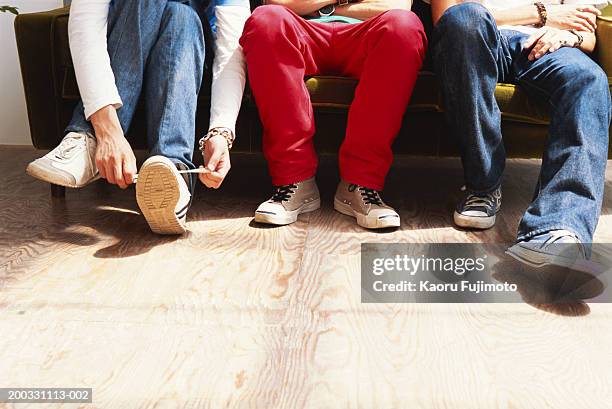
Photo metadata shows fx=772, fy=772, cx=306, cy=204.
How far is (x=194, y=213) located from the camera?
2131 mm

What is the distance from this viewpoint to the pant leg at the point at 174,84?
6.23 ft

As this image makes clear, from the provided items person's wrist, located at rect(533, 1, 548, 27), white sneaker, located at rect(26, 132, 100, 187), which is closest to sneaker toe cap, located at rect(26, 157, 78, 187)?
white sneaker, located at rect(26, 132, 100, 187)

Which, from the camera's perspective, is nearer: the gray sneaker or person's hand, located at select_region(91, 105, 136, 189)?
the gray sneaker

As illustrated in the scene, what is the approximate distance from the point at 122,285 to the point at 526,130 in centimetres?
121

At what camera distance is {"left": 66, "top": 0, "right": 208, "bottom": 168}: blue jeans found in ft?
6.23

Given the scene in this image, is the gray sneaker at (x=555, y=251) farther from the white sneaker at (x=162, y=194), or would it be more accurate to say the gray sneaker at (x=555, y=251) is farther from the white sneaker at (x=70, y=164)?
the white sneaker at (x=70, y=164)

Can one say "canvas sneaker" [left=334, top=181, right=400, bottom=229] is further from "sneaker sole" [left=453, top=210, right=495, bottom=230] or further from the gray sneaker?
the gray sneaker

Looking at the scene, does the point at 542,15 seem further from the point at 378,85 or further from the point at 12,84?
the point at 12,84

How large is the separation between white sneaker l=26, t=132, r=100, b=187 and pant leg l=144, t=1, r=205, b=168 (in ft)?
0.50

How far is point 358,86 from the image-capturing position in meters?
2.03

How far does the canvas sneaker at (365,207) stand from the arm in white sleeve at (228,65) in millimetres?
374

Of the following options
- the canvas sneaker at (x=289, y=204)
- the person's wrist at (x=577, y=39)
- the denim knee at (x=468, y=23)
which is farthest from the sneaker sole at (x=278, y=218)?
the person's wrist at (x=577, y=39)

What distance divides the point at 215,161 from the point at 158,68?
296 mm

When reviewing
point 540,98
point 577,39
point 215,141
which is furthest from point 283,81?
point 577,39
